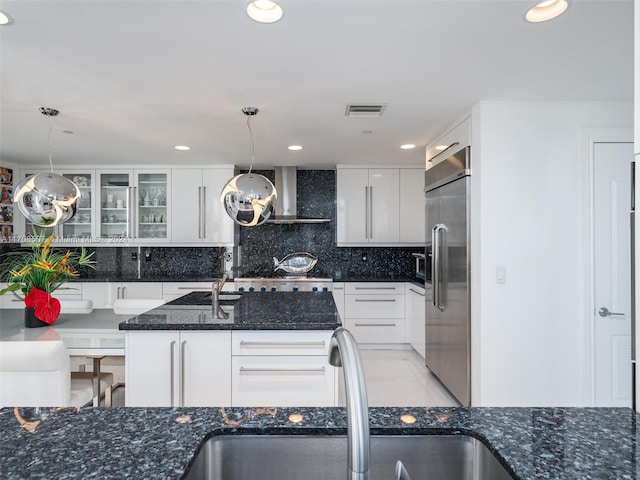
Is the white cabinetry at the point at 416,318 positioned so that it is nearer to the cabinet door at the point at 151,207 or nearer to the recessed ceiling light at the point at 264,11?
the cabinet door at the point at 151,207

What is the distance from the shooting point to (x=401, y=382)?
3.74 m

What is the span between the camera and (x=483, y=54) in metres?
2.03

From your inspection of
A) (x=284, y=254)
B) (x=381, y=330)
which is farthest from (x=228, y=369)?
(x=284, y=254)

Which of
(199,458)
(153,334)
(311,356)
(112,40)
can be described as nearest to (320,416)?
(199,458)

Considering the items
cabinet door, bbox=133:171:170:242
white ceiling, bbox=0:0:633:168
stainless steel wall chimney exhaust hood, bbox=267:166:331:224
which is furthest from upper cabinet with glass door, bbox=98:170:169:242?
white ceiling, bbox=0:0:633:168

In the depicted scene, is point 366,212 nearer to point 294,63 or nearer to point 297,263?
point 297,263

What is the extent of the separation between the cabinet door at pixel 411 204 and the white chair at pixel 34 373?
3876 millimetres

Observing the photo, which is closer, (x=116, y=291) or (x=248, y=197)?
(x=248, y=197)

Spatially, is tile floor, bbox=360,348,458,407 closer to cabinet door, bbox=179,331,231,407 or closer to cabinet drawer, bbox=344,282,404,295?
cabinet drawer, bbox=344,282,404,295

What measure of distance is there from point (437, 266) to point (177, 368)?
2235 mm

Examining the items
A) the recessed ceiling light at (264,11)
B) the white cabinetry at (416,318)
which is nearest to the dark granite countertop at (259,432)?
the recessed ceiling light at (264,11)

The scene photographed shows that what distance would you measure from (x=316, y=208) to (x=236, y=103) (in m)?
2.76

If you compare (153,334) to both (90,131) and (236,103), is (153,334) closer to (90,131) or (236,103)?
(236,103)

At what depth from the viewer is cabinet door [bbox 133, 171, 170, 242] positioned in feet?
16.4
